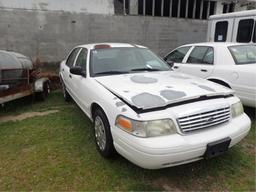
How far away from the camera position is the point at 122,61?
4.19m

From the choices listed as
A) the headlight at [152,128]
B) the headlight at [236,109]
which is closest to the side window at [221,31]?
the headlight at [236,109]

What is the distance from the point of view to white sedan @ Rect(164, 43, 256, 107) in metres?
4.41

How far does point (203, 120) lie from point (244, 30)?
676cm

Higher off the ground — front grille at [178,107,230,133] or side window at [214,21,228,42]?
side window at [214,21,228,42]

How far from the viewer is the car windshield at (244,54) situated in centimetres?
486

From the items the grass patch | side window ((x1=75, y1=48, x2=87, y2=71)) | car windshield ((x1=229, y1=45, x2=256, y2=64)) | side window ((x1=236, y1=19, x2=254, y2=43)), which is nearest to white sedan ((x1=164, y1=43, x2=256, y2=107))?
car windshield ((x1=229, y1=45, x2=256, y2=64))

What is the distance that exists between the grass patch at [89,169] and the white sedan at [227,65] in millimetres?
787

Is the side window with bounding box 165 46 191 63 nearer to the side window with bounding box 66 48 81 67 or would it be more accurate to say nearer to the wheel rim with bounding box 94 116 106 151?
the side window with bounding box 66 48 81 67

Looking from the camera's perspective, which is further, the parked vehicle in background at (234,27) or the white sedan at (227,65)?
the parked vehicle in background at (234,27)

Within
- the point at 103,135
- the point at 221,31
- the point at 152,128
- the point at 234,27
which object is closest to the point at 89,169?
the point at 103,135

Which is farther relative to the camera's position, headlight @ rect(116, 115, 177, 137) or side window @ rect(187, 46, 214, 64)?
side window @ rect(187, 46, 214, 64)

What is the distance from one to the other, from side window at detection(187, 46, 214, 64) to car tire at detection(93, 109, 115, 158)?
9.90 ft

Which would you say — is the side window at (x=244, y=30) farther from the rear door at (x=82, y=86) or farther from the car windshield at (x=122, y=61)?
the rear door at (x=82, y=86)

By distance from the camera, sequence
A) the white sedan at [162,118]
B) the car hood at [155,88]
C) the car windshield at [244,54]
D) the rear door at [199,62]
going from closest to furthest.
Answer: the white sedan at [162,118] < the car hood at [155,88] < the car windshield at [244,54] < the rear door at [199,62]
